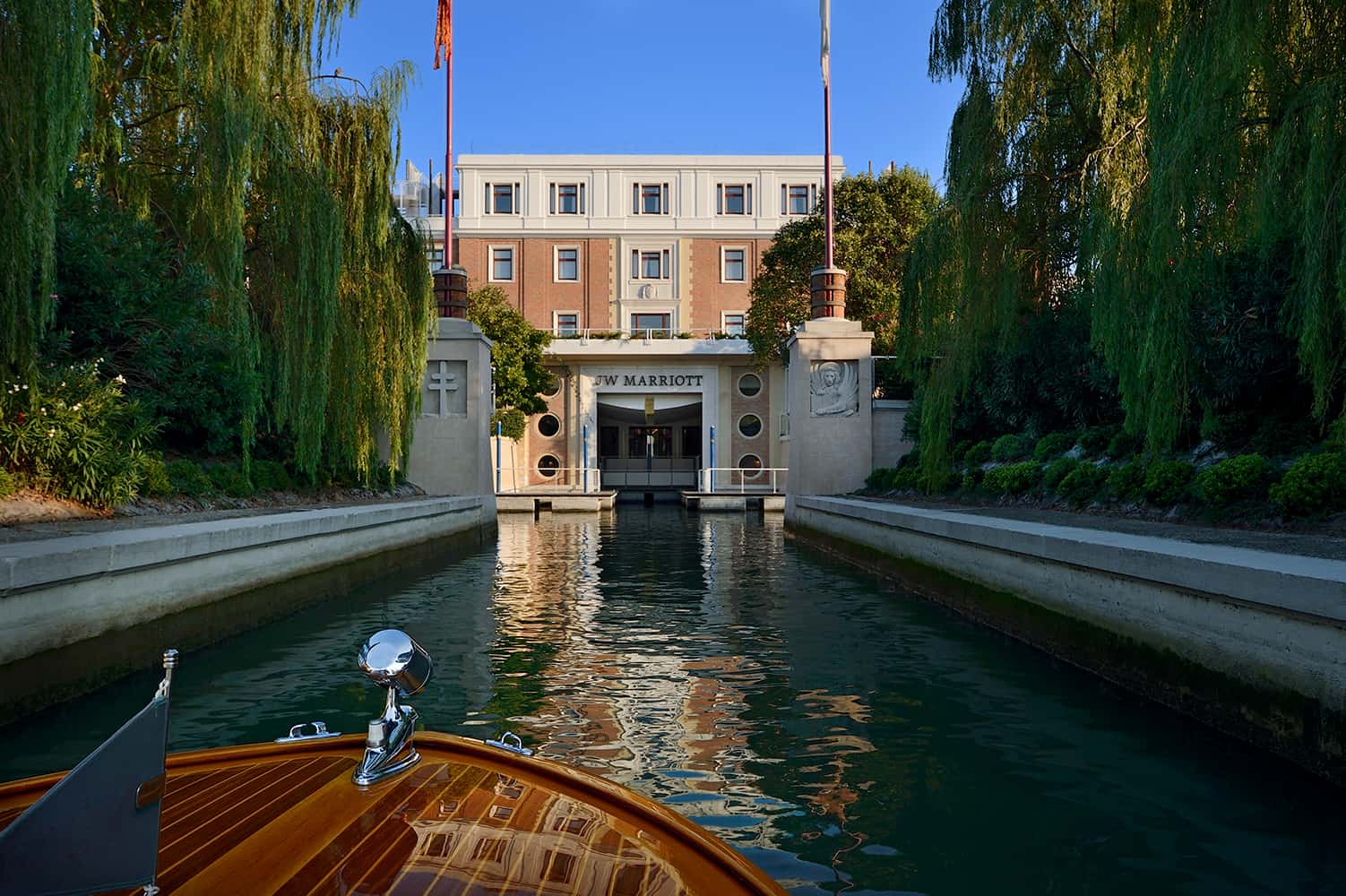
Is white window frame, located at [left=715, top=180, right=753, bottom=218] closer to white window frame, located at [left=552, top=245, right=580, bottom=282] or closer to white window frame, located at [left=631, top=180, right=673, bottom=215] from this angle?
white window frame, located at [left=631, top=180, right=673, bottom=215]

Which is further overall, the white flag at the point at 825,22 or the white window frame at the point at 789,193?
the white window frame at the point at 789,193

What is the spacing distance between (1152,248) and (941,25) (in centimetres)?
747

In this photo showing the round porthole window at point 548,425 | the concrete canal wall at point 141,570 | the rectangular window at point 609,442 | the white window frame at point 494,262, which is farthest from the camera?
the rectangular window at point 609,442

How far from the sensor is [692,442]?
43.7 metres

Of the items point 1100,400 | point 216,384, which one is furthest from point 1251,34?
point 216,384

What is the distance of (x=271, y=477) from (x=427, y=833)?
43.9 ft

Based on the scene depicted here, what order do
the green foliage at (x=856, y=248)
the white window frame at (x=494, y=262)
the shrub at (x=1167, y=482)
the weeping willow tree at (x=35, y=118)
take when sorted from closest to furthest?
the weeping willow tree at (x=35, y=118) → the shrub at (x=1167, y=482) → the green foliage at (x=856, y=248) → the white window frame at (x=494, y=262)

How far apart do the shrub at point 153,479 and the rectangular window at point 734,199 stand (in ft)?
114

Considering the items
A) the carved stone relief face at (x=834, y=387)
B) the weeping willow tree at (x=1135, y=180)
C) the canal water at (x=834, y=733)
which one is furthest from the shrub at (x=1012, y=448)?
the canal water at (x=834, y=733)

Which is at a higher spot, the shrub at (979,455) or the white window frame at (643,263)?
the white window frame at (643,263)

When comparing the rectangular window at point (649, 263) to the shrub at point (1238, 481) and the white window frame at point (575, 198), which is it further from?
the shrub at point (1238, 481)

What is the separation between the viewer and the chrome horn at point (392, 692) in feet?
7.63

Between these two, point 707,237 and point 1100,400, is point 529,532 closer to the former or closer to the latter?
point 1100,400

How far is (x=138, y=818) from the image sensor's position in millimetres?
1555
